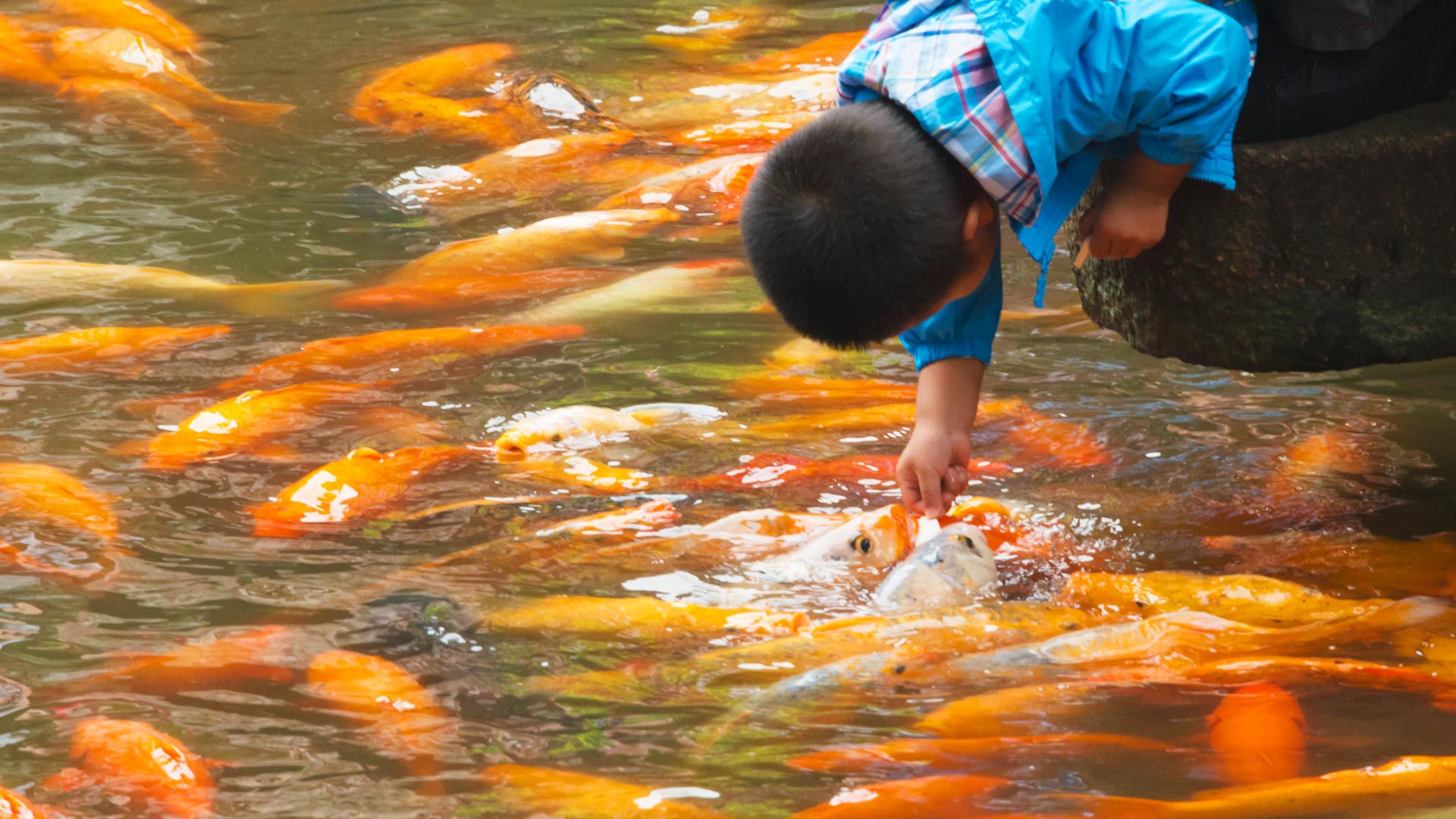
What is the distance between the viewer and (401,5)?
9844mm

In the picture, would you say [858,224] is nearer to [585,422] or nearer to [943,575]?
[943,575]

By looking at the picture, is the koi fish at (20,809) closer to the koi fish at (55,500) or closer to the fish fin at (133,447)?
the koi fish at (55,500)

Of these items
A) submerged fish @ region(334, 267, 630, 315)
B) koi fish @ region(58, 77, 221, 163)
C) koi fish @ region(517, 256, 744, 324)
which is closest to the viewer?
koi fish @ region(517, 256, 744, 324)

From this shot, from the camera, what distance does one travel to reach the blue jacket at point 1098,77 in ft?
7.32

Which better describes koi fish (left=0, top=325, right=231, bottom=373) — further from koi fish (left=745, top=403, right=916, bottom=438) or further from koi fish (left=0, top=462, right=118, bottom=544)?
koi fish (left=745, top=403, right=916, bottom=438)

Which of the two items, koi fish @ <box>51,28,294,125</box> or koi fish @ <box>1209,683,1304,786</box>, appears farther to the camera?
koi fish @ <box>51,28,294,125</box>

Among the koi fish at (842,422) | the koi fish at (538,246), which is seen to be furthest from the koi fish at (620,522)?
the koi fish at (538,246)

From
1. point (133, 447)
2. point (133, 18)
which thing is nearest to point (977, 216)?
point (133, 447)

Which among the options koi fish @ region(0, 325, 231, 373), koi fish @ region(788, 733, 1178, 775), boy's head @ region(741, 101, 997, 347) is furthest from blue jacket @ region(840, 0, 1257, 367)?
koi fish @ region(0, 325, 231, 373)

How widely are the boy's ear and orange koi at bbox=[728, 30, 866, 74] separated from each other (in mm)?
6152

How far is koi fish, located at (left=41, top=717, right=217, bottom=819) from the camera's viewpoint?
2252 mm

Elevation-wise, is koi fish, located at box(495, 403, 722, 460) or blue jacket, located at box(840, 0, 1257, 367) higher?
blue jacket, located at box(840, 0, 1257, 367)

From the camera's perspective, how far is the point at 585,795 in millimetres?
2230

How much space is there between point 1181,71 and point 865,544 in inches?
47.5
